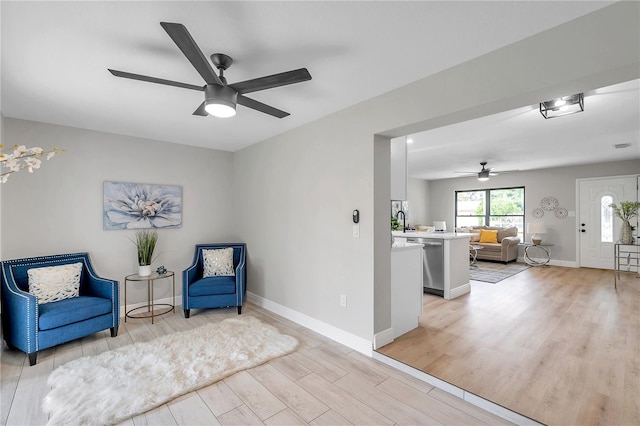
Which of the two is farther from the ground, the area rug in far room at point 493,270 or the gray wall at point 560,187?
the gray wall at point 560,187

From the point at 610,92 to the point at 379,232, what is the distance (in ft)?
8.76

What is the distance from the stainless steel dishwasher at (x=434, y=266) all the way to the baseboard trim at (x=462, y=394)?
224 centimetres

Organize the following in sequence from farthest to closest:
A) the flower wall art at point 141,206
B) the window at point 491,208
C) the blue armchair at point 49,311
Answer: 1. the window at point 491,208
2. the flower wall art at point 141,206
3. the blue armchair at point 49,311

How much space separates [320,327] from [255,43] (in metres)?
2.81

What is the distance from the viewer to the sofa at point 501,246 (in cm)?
749

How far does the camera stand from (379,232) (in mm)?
2873

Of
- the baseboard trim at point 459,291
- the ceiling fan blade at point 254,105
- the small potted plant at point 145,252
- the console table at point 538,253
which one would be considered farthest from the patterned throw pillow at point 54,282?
the console table at point 538,253

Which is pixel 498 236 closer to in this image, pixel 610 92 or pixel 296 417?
pixel 610 92

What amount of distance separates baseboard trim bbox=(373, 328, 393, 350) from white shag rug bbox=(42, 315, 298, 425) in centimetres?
81

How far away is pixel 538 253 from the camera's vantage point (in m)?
7.70

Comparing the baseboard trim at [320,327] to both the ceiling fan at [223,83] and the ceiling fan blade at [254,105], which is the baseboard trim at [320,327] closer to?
the ceiling fan blade at [254,105]

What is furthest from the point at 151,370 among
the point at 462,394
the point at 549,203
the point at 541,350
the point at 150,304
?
the point at 549,203

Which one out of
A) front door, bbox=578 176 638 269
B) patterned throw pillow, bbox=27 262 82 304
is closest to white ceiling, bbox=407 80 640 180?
front door, bbox=578 176 638 269

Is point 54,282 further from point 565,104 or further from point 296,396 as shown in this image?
point 565,104
